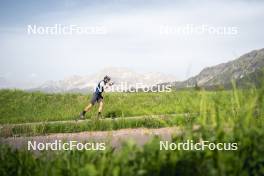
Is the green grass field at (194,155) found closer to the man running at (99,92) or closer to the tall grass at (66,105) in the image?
the man running at (99,92)

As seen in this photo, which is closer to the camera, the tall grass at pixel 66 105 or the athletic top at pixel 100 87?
the athletic top at pixel 100 87

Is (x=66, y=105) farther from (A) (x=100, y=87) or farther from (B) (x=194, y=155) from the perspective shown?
(B) (x=194, y=155)

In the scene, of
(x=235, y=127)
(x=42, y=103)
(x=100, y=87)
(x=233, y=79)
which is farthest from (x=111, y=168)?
(x=42, y=103)

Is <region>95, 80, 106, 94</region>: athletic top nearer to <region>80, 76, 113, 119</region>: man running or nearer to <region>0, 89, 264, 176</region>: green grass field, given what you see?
<region>80, 76, 113, 119</region>: man running

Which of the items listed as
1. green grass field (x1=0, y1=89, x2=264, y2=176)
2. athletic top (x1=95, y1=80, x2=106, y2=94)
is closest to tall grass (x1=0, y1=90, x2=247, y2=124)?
athletic top (x1=95, y1=80, x2=106, y2=94)

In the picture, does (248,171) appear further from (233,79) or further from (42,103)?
(42,103)

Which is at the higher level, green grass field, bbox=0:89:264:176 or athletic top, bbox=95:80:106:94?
athletic top, bbox=95:80:106:94

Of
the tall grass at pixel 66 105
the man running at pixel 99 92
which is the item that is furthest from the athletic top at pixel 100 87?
the tall grass at pixel 66 105

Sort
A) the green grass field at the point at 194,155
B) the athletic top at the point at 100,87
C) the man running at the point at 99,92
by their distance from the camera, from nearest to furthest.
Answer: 1. the green grass field at the point at 194,155
2. the man running at the point at 99,92
3. the athletic top at the point at 100,87

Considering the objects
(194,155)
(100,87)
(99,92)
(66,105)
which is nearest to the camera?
(194,155)

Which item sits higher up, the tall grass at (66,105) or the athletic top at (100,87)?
the athletic top at (100,87)

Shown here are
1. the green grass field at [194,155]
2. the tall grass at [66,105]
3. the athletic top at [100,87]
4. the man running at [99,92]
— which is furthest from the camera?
the tall grass at [66,105]

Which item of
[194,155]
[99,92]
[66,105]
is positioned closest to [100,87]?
[99,92]

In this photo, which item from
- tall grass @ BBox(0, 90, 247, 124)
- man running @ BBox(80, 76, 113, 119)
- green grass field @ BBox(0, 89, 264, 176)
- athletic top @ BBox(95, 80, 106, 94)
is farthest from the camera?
tall grass @ BBox(0, 90, 247, 124)
